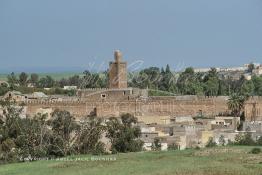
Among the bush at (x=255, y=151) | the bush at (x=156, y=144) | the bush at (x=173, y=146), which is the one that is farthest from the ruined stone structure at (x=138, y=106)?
the bush at (x=255, y=151)

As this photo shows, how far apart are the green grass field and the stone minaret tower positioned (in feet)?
104

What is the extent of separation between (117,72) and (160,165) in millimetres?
35409

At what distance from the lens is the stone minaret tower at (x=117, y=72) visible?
58.1 metres

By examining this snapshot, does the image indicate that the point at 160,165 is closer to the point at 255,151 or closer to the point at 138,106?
the point at 255,151

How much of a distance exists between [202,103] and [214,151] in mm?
25514

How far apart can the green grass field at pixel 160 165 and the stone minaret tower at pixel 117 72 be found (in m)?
31.6

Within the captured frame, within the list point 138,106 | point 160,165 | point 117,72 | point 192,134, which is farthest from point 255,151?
point 117,72

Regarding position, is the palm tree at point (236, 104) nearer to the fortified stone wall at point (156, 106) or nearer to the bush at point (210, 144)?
the fortified stone wall at point (156, 106)

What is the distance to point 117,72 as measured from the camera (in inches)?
2302

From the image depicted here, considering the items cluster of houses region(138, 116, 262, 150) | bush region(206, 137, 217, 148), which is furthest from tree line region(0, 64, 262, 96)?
bush region(206, 137, 217, 148)

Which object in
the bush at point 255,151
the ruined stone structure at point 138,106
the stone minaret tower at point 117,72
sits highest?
the stone minaret tower at point 117,72

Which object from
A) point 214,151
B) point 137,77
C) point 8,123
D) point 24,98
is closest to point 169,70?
point 137,77

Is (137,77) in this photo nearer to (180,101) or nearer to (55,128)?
(180,101)

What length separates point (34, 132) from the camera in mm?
32406
